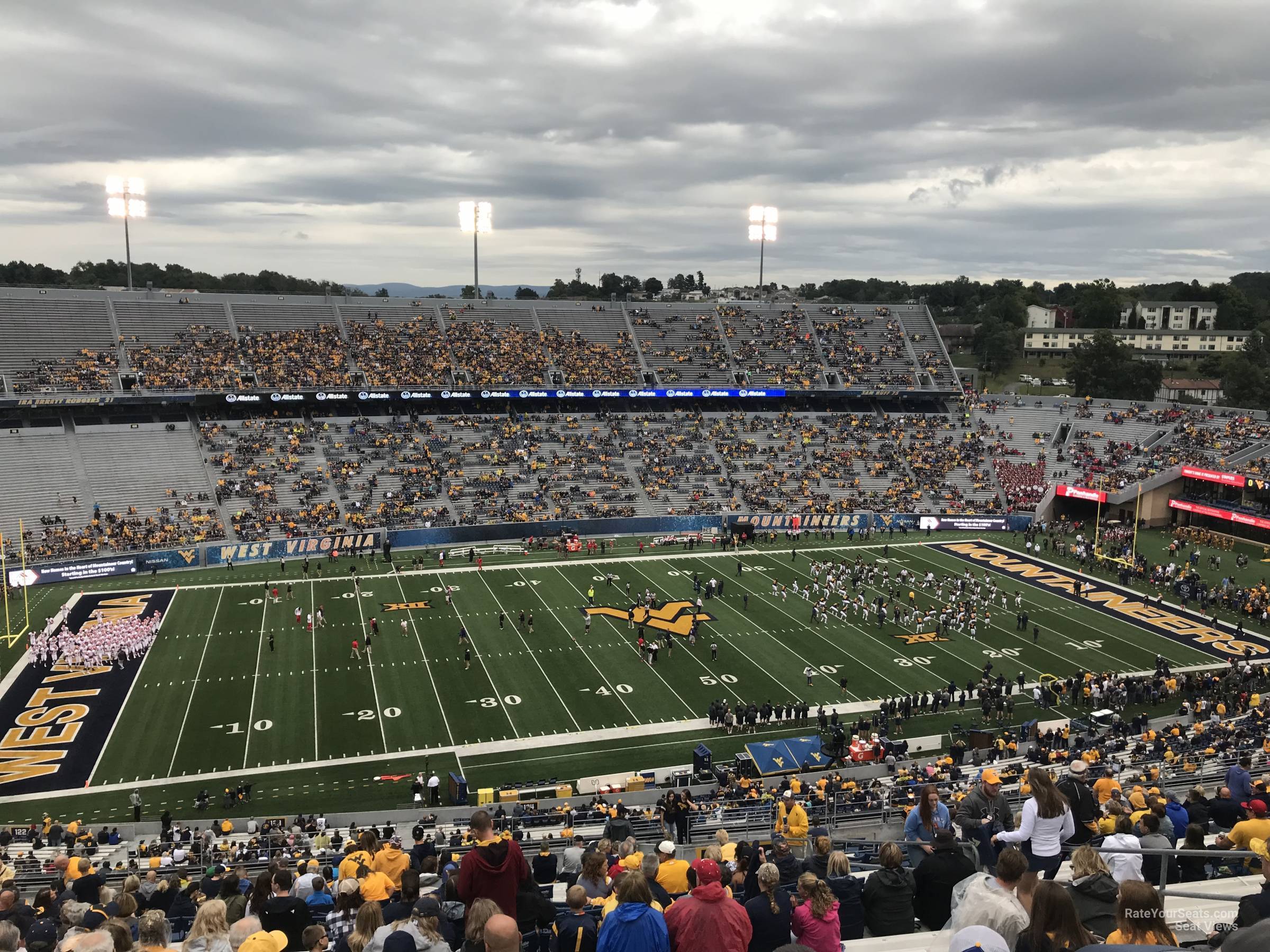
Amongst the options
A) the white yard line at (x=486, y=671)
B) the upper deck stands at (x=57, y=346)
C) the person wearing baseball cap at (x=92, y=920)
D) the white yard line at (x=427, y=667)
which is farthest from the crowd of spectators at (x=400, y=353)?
the person wearing baseball cap at (x=92, y=920)

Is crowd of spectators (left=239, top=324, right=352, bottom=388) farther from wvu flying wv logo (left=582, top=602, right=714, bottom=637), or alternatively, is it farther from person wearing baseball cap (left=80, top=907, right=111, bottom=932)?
person wearing baseball cap (left=80, top=907, right=111, bottom=932)

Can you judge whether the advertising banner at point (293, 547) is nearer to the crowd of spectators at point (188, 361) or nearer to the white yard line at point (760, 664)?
the crowd of spectators at point (188, 361)

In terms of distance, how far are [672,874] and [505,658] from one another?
26.8m

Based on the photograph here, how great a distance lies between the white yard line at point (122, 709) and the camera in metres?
26.8

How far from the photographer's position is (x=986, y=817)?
388 inches

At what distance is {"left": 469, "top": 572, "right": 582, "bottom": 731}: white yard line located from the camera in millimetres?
30203

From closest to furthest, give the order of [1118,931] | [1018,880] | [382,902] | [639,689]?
[1118,931] → [1018,880] → [382,902] → [639,689]

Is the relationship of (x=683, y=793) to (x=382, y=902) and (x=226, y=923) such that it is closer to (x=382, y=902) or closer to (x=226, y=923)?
(x=382, y=902)

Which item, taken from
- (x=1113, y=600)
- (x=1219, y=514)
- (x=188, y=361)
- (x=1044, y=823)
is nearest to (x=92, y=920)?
(x=1044, y=823)

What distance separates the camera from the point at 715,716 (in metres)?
29.7

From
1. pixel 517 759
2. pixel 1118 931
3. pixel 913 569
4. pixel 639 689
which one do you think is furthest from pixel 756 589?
pixel 1118 931

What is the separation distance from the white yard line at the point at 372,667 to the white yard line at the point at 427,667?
1727 millimetres

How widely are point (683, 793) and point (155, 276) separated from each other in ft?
390

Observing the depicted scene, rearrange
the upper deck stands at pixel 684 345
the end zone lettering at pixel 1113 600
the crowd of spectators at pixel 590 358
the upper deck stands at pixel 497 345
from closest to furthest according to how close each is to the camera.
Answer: the end zone lettering at pixel 1113 600 < the upper deck stands at pixel 497 345 < the crowd of spectators at pixel 590 358 < the upper deck stands at pixel 684 345
